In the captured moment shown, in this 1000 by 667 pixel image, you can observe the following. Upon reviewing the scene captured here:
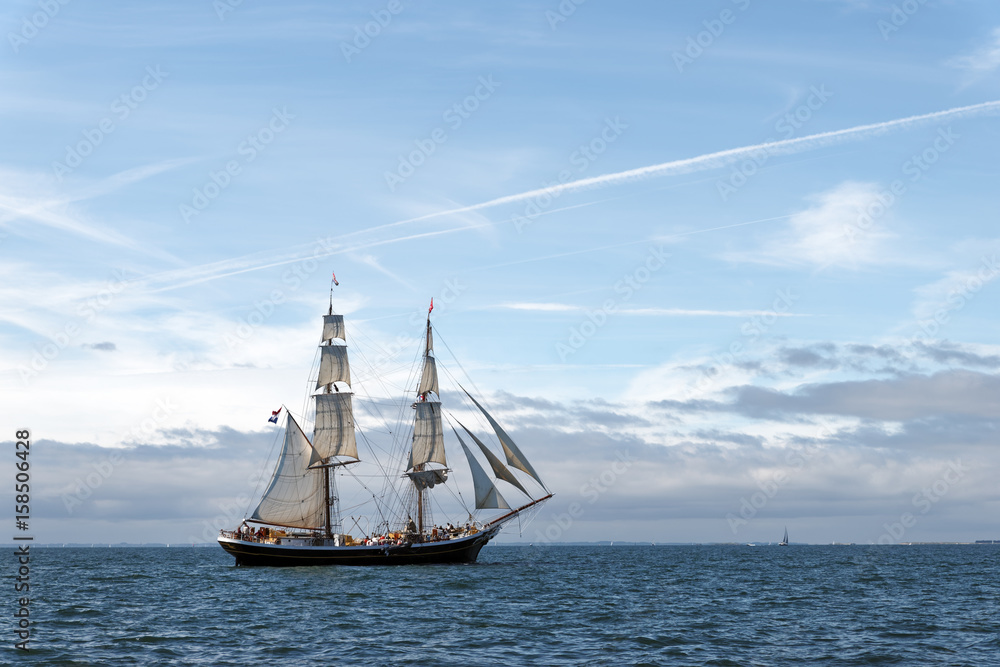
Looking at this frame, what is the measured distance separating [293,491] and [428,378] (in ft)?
61.5

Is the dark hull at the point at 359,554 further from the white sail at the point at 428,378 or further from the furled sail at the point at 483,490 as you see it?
the white sail at the point at 428,378

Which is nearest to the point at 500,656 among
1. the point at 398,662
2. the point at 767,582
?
the point at 398,662

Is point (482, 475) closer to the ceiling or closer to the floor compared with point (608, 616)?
closer to the ceiling

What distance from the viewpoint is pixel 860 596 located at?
65250mm

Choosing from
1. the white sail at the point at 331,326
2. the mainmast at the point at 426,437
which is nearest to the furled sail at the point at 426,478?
the mainmast at the point at 426,437

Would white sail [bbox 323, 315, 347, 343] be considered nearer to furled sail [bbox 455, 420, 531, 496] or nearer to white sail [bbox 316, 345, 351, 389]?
white sail [bbox 316, 345, 351, 389]

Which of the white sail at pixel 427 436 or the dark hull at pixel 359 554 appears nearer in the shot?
the dark hull at pixel 359 554

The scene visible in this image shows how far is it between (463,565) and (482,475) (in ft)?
39.8

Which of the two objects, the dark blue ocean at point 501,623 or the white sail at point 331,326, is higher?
the white sail at point 331,326

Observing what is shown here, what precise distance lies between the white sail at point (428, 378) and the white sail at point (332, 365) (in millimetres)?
9365

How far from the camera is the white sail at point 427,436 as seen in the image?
97.9 meters

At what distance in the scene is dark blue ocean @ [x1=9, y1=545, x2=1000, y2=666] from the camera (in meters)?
36.3

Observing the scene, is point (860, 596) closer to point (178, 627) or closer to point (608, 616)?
point (608, 616)

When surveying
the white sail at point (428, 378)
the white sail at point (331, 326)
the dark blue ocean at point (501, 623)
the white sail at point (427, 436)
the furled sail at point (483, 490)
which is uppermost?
the white sail at point (331, 326)
